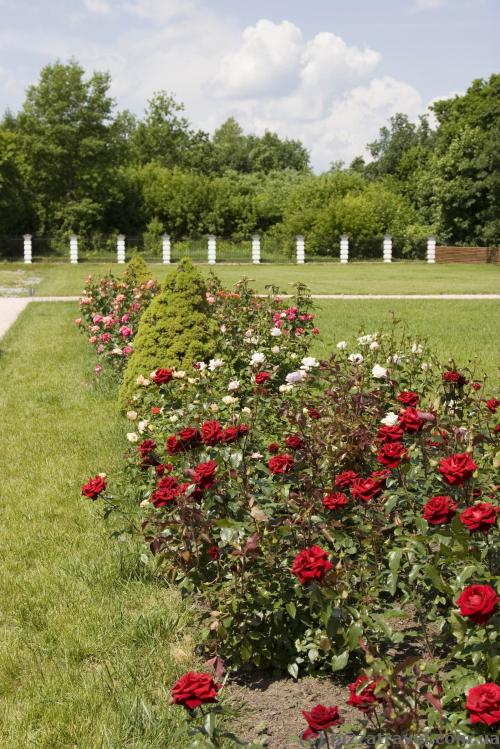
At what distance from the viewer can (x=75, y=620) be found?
3379 mm

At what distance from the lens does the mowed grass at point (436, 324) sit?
31.4ft

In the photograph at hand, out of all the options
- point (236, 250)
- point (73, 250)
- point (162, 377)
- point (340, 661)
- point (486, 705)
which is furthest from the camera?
point (236, 250)

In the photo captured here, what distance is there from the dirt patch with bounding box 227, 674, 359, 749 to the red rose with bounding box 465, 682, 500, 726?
103cm

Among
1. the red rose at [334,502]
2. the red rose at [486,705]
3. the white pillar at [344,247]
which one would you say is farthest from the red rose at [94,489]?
the white pillar at [344,247]

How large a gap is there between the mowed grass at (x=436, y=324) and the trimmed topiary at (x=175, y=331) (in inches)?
61.5

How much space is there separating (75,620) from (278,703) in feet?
3.23

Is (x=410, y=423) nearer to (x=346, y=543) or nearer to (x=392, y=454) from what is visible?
(x=392, y=454)

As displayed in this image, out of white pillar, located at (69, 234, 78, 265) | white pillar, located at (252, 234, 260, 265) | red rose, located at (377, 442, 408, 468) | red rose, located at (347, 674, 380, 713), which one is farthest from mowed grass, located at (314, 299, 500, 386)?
white pillar, located at (69, 234, 78, 265)

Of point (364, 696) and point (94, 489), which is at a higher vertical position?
point (94, 489)

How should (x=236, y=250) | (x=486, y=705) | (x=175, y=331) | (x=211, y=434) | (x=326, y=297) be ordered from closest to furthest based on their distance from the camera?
(x=486, y=705), (x=211, y=434), (x=175, y=331), (x=326, y=297), (x=236, y=250)

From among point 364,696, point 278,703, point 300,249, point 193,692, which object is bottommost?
point 278,703

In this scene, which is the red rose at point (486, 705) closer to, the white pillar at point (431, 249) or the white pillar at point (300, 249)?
the white pillar at point (300, 249)

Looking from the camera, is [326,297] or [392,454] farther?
[326,297]

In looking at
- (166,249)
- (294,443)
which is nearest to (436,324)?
(294,443)
